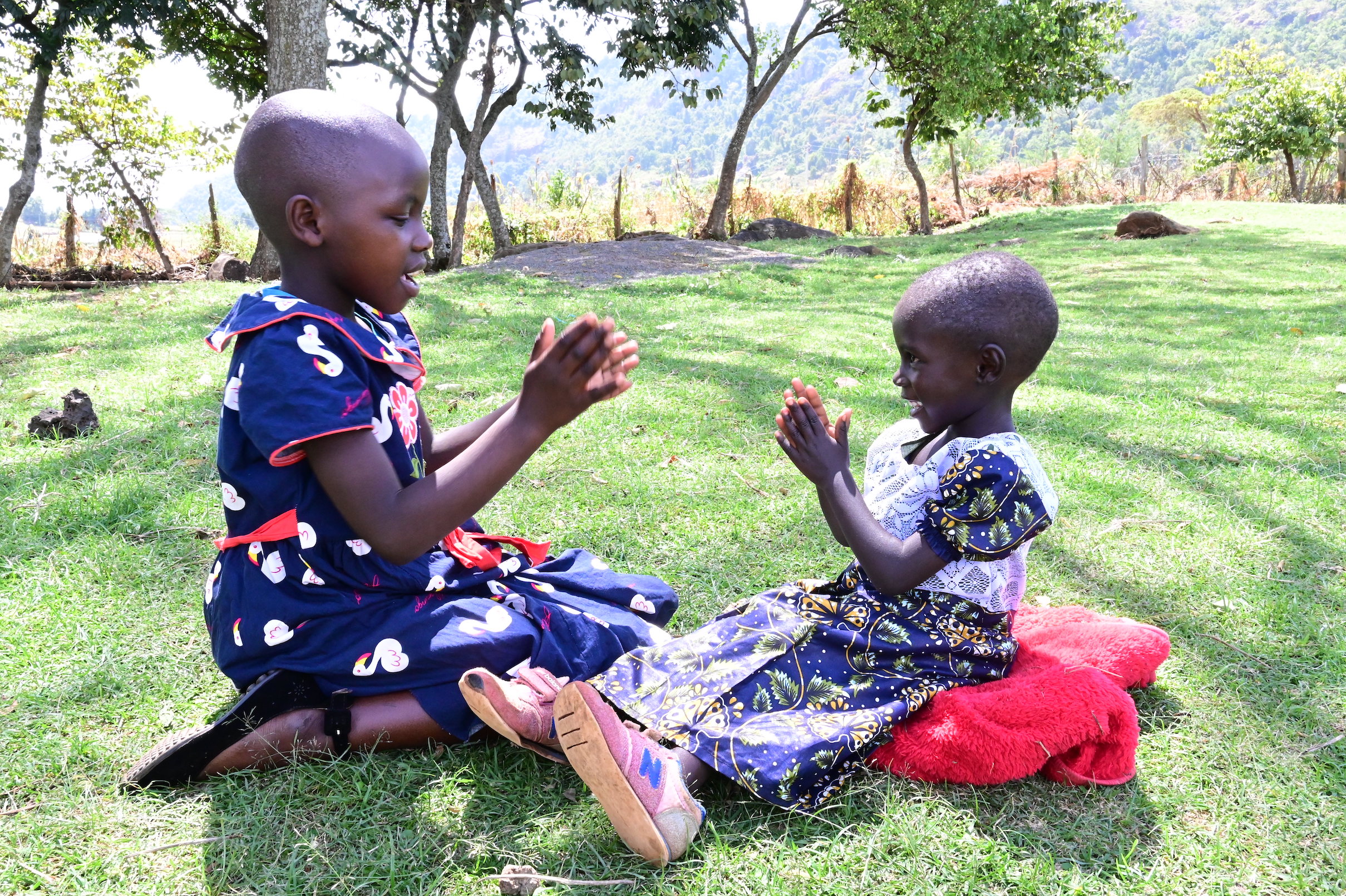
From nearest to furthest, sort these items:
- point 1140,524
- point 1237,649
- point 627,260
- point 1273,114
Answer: point 1237,649 < point 1140,524 < point 627,260 < point 1273,114

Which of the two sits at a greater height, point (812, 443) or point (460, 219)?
point (460, 219)

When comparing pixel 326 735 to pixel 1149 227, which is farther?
pixel 1149 227

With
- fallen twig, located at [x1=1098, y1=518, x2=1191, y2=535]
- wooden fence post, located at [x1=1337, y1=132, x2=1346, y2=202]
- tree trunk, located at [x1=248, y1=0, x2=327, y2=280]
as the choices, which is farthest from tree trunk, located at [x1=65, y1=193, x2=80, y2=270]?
wooden fence post, located at [x1=1337, y1=132, x2=1346, y2=202]

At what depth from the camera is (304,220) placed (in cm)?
184

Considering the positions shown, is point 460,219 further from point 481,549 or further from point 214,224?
point 481,549

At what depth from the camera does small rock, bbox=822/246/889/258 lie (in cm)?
1332

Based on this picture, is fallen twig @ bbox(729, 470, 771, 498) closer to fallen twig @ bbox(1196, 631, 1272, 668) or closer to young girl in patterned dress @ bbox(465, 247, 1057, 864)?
young girl in patterned dress @ bbox(465, 247, 1057, 864)

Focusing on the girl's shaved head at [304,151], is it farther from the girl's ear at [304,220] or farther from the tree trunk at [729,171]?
the tree trunk at [729,171]

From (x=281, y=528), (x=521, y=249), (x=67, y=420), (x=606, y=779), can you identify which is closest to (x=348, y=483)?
(x=281, y=528)

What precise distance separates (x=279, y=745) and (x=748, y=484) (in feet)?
7.65

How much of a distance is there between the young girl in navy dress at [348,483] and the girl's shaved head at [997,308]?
0.78 m

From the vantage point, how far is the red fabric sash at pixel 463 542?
76.7 inches

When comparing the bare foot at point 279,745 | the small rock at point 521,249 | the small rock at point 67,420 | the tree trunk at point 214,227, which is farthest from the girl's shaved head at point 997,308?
the tree trunk at point 214,227

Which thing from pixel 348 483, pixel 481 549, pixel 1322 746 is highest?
pixel 348 483
